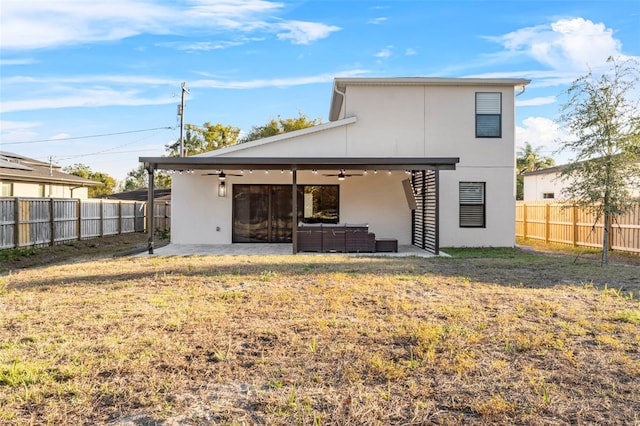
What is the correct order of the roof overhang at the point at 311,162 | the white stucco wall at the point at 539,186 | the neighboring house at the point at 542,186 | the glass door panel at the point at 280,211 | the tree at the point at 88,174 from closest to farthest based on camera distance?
the roof overhang at the point at 311,162 → the glass door panel at the point at 280,211 → the neighboring house at the point at 542,186 → the white stucco wall at the point at 539,186 → the tree at the point at 88,174

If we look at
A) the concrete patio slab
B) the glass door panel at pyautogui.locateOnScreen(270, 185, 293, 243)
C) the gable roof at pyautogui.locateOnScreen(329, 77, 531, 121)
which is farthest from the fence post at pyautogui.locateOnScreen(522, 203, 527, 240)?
the glass door panel at pyautogui.locateOnScreen(270, 185, 293, 243)

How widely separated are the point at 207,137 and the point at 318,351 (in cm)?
3321

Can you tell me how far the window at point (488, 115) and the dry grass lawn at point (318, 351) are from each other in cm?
728

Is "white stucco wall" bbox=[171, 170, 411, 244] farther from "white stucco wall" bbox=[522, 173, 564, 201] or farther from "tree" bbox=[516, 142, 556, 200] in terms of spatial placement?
"tree" bbox=[516, 142, 556, 200]

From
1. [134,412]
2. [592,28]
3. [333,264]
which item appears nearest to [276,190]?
[333,264]

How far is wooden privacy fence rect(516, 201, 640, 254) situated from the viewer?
1181cm

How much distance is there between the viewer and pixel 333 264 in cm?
938

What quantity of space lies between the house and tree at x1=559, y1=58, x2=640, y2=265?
12.8 ft

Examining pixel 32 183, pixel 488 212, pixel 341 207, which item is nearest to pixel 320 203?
pixel 341 207

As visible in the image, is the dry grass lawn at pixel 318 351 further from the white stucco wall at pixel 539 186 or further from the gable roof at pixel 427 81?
the white stucco wall at pixel 539 186

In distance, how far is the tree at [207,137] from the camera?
34812mm

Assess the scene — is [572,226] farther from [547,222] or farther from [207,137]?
[207,137]

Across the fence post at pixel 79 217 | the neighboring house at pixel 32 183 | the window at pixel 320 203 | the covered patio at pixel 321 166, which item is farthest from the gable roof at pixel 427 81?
the neighboring house at pixel 32 183

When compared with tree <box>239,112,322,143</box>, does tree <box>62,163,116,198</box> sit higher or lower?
lower
